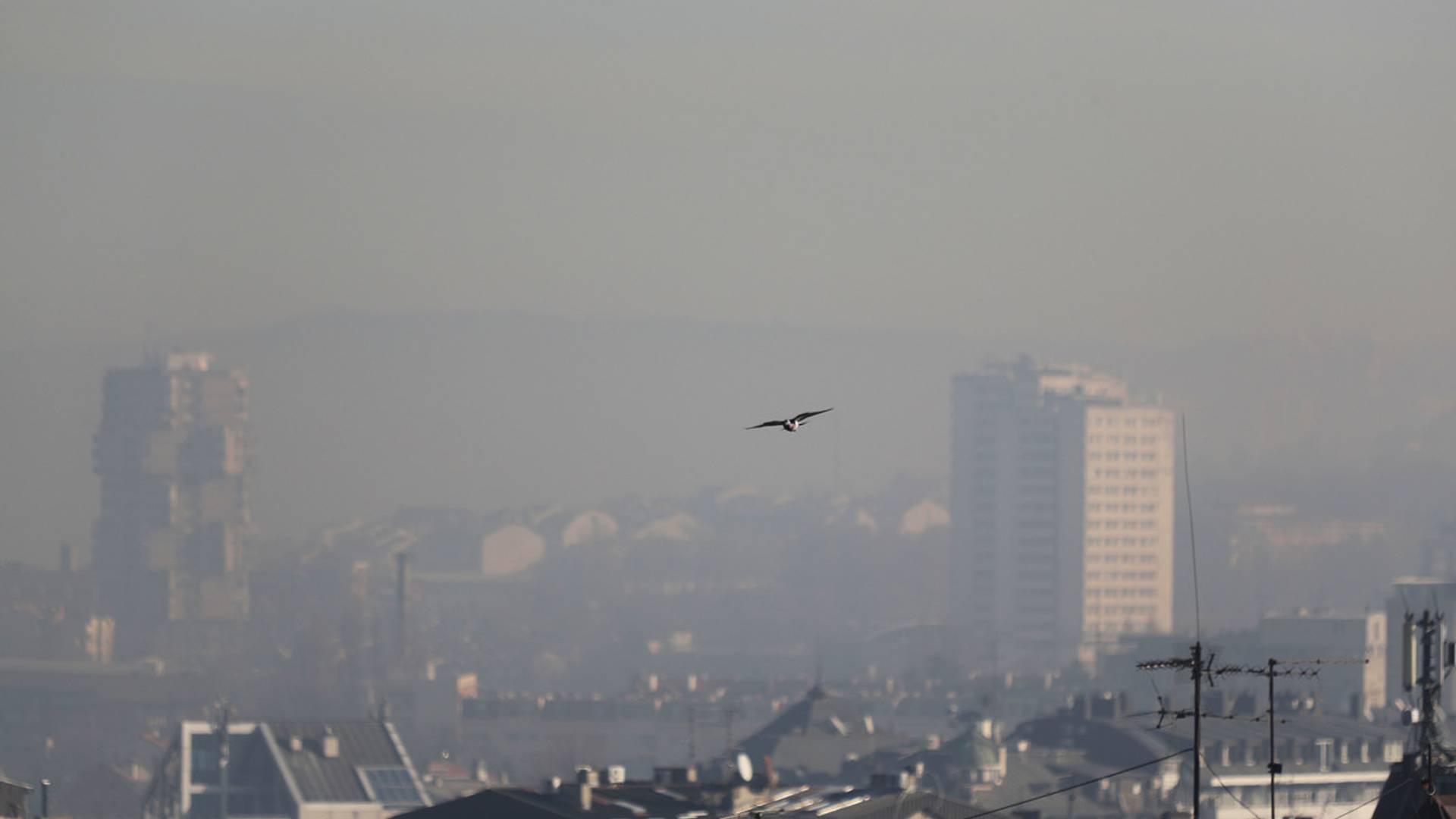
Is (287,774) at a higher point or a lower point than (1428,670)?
lower

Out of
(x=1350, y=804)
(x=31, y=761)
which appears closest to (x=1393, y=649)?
(x=31, y=761)

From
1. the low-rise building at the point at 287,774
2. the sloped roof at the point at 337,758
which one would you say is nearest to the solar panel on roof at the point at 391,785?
the low-rise building at the point at 287,774

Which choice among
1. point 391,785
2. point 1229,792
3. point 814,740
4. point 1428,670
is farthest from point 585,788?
point 814,740

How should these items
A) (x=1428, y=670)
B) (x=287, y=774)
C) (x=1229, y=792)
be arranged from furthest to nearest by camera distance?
(x=287, y=774)
(x=1229, y=792)
(x=1428, y=670)

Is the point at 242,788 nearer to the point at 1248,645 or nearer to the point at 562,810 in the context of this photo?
the point at 562,810

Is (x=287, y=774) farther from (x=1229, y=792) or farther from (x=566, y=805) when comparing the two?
(x=566, y=805)
